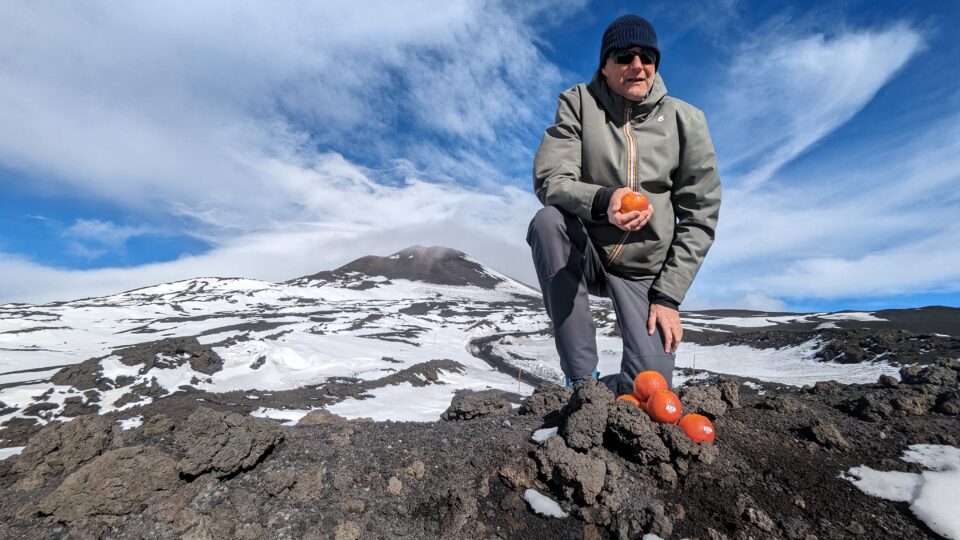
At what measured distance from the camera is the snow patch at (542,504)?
6.53ft

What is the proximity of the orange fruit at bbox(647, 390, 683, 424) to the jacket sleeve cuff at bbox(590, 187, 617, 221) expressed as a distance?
1079 mm

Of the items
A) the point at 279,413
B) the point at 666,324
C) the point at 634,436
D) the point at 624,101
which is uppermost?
the point at 624,101

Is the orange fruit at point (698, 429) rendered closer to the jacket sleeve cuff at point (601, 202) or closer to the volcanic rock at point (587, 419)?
the volcanic rock at point (587, 419)

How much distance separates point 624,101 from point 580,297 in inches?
50.0

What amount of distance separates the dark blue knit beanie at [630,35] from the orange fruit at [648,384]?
1896 millimetres

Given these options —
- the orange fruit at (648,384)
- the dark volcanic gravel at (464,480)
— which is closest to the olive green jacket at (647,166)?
the orange fruit at (648,384)

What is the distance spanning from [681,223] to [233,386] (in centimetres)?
1995

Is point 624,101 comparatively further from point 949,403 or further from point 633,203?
point 949,403

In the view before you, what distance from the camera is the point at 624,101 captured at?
2793 millimetres

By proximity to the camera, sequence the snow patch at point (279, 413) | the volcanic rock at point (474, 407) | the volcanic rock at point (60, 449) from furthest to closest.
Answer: the snow patch at point (279, 413) < the volcanic rock at point (474, 407) < the volcanic rock at point (60, 449)

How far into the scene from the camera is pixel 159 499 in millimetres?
2047

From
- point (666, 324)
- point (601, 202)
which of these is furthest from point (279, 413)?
point (601, 202)

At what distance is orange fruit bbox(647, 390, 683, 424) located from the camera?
8.11 feet

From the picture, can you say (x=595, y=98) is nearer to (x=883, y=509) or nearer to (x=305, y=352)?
(x=883, y=509)
